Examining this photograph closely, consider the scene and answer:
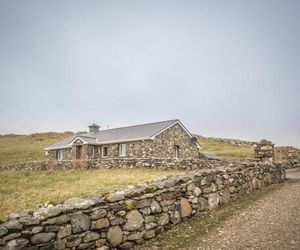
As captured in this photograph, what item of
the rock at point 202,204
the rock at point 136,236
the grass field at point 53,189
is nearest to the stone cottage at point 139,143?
the grass field at point 53,189

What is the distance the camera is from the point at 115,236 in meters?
7.41

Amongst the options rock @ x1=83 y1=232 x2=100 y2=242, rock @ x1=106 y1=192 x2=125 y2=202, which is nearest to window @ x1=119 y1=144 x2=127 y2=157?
rock @ x1=106 y1=192 x2=125 y2=202

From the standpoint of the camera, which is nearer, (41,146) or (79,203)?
(79,203)

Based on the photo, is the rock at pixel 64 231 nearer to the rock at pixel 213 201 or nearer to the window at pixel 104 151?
the rock at pixel 213 201

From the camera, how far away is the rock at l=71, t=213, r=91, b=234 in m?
6.73

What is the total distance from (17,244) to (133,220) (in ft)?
9.95

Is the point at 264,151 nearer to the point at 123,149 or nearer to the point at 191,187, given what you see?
the point at 191,187

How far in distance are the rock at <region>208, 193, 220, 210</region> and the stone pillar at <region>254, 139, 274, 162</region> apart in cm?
853

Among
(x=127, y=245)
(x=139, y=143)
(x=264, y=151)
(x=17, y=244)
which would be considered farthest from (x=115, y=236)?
(x=139, y=143)

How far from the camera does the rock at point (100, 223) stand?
7.08 metres

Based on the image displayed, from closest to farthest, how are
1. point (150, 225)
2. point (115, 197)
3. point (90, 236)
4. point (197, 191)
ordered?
point (90, 236)
point (115, 197)
point (150, 225)
point (197, 191)

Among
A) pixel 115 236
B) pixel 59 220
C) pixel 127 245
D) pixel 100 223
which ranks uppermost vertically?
pixel 59 220

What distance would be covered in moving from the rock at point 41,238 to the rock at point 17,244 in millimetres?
149

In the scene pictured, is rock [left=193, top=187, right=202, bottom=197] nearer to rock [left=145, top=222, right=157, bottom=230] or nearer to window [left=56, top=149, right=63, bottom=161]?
rock [left=145, top=222, right=157, bottom=230]
